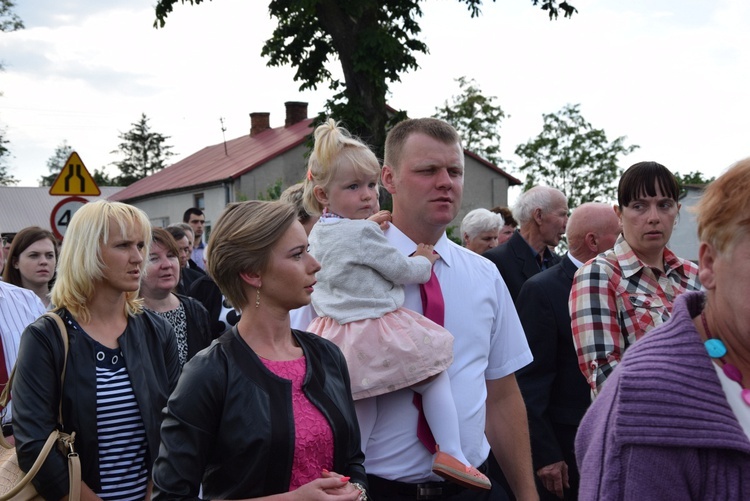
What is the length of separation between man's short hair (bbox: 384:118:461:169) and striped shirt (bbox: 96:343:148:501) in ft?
5.38

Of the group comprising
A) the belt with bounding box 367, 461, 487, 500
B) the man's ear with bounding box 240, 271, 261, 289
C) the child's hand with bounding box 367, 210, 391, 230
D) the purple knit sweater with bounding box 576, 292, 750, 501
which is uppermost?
the child's hand with bounding box 367, 210, 391, 230

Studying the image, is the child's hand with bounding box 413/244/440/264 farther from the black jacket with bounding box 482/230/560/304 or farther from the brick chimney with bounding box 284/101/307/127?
the brick chimney with bounding box 284/101/307/127

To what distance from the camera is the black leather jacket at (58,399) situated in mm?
3811

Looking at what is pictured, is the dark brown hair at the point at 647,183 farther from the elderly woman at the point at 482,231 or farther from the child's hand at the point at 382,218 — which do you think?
the elderly woman at the point at 482,231

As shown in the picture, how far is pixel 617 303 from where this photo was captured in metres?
4.52

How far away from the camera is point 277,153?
40875 mm

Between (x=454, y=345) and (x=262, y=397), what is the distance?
1.05m

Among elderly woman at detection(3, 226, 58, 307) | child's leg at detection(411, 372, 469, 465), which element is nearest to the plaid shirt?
child's leg at detection(411, 372, 469, 465)

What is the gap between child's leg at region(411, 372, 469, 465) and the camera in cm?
336

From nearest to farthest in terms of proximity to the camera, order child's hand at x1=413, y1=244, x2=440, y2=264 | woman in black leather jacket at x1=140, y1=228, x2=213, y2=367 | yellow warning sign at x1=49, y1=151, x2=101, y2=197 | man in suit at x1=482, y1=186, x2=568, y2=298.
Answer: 1. child's hand at x1=413, y1=244, x2=440, y2=264
2. woman in black leather jacket at x1=140, y1=228, x2=213, y2=367
3. man in suit at x1=482, y1=186, x2=568, y2=298
4. yellow warning sign at x1=49, y1=151, x2=101, y2=197

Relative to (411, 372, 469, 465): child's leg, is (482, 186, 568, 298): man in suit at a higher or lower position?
higher

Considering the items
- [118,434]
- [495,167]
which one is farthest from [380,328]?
[495,167]

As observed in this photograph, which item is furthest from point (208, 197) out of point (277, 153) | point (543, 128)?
point (543, 128)

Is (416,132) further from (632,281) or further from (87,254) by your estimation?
(87,254)
